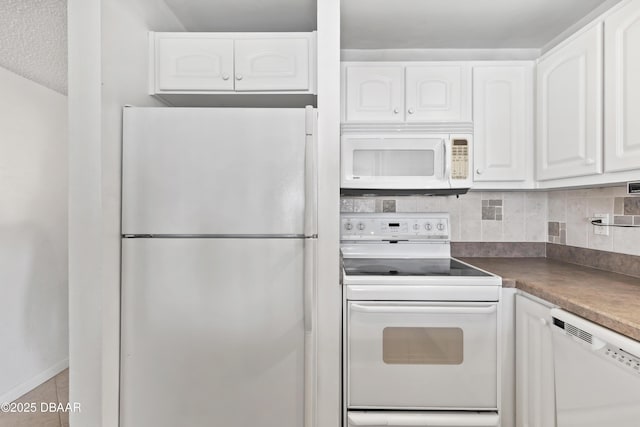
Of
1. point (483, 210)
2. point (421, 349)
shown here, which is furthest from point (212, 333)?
point (483, 210)

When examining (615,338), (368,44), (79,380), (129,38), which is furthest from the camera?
(368,44)

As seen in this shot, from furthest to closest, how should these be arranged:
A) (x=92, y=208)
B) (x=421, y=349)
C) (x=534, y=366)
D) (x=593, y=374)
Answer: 1. (x=421, y=349)
2. (x=534, y=366)
3. (x=92, y=208)
4. (x=593, y=374)

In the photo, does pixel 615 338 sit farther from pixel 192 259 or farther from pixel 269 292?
pixel 192 259

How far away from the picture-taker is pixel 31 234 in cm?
158

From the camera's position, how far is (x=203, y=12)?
192cm

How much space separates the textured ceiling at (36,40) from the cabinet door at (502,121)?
2.15 m

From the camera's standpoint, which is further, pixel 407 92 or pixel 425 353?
pixel 407 92

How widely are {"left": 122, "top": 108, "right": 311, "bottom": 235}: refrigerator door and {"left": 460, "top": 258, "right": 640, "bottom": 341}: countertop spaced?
3.43ft

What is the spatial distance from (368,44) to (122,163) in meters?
1.66

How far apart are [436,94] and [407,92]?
0.17 metres

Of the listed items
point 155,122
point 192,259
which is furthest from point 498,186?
point 155,122

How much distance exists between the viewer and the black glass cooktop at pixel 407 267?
171 cm

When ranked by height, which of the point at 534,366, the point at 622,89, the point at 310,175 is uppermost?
the point at 622,89

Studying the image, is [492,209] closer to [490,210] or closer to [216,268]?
[490,210]
